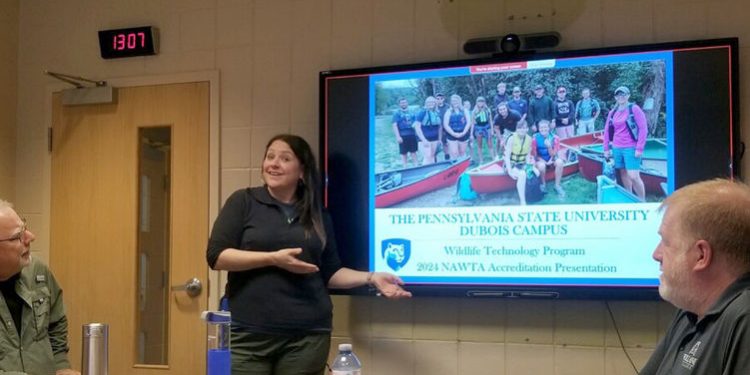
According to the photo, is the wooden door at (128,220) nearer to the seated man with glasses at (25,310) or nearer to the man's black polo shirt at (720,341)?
the seated man with glasses at (25,310)

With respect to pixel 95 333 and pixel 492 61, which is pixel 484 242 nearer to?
pixel 492 61

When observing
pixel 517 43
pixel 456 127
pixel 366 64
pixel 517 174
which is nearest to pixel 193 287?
pixel 366 64

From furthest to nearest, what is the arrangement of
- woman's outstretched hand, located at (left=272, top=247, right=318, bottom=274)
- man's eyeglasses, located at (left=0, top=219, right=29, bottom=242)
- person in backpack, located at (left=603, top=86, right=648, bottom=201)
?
person in backpack, located at (left=603, top=86, right=648, bottom=201) < woman's outstretched hand, located at (left=272, top=247, right=318, bottom=274) < man's eyeglasses, located at (left=0, top=219, right=29, bottom=242)

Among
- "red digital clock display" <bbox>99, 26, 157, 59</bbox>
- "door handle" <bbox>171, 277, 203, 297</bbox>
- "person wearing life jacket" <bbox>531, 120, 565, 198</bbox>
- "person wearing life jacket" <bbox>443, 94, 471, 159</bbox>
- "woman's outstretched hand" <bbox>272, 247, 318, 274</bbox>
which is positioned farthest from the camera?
"red digital clock display" <bbox>99, 26, 157, 59</bbox>

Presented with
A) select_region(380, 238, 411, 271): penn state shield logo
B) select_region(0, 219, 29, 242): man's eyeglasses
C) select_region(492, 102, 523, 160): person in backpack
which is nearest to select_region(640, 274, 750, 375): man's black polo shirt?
select_region(492, 102, 523, 160): person in backpack

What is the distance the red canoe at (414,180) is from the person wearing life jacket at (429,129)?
1.9 inches

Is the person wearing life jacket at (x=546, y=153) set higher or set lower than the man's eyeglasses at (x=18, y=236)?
higher

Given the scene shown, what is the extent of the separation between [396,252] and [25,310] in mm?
1396

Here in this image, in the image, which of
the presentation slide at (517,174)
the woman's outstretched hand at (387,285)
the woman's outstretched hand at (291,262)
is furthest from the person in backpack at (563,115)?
the woman's outstretched hand at (291,262)

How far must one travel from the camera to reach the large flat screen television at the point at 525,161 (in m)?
2.73

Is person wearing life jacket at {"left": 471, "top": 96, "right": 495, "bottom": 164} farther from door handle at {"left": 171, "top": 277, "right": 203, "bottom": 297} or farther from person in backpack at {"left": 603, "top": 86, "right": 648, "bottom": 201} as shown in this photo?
door handle at {"left": 171, "top": 277, "right": 203, "bottom": 297}

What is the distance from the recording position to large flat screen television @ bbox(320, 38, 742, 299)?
273cm

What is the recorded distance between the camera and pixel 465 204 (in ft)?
9.80

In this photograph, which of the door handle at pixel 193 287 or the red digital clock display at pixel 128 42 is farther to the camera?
the red digital clock display at pixel 128 42
